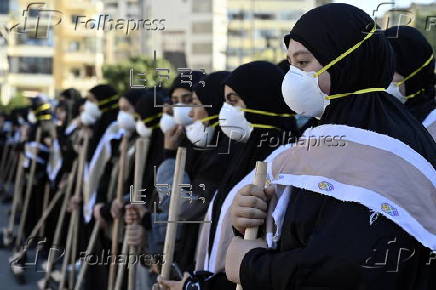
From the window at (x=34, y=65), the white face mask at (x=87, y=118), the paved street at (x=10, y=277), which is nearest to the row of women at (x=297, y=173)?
the white face mask at (x=87, y=118)

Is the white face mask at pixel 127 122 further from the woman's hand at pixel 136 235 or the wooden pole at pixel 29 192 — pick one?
the wooden pole at pixel 29 192

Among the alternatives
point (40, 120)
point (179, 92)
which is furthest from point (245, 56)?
point (179, 92)

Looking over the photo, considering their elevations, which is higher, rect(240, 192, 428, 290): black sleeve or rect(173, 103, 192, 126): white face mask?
rect(173, 103, 192, 126): white face mask

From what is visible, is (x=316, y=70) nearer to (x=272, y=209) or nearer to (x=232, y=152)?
(x=272, y=209)

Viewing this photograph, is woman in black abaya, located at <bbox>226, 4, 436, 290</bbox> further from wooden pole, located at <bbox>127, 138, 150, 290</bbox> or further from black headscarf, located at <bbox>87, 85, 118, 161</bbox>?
black headscarf, located at <bbox>87, 85, 118, 161</bbox>

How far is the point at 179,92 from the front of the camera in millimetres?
5617

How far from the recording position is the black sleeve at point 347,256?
7.27 ft

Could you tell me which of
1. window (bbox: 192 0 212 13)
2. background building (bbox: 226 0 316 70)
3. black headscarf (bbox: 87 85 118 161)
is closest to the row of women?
black headscarf (bbox: 87 85 118 161)

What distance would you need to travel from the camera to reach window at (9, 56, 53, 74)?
67.9 meters

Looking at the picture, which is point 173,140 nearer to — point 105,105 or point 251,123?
point 251,123

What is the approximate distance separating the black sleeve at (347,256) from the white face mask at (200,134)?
245 centimetres

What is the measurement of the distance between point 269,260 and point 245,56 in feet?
227

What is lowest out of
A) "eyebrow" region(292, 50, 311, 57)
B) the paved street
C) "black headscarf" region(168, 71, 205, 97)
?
the paved street

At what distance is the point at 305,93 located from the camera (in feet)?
8.30
